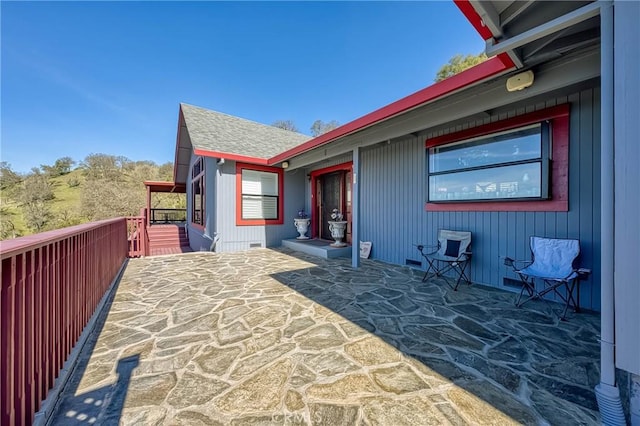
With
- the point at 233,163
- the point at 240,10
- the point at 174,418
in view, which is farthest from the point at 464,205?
the point at 240,10

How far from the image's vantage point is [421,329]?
2.39 m

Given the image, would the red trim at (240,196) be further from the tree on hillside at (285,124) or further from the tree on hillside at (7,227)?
the tree on hillside at (285,124)

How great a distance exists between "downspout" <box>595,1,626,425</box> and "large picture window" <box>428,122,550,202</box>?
211 centimetres

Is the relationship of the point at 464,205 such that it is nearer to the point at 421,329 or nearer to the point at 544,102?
the point at 544,102

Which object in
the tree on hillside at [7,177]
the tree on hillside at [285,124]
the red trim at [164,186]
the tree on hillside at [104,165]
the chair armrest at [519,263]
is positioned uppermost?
the tree on hillside at [285,124]

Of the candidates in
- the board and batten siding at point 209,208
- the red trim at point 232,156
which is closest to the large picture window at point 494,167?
the red trim at point 232,156

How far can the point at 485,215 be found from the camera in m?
3.77

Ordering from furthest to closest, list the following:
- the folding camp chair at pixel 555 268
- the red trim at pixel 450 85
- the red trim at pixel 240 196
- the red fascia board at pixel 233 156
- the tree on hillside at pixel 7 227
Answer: the tree on hillside at pixel 7 227
the red trim at pixel 240 196
the red fascia board at pixel 233 156
the folding camp chair at pixel 555 268
the red trim at pixel 450 85

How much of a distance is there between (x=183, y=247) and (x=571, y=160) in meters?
11.5

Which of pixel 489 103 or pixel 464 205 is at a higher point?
pixel 489 103

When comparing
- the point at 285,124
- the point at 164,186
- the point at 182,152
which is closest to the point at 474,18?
the point at 182,152

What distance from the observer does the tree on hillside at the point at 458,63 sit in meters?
11.3

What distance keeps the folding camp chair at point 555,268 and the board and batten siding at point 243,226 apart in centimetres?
578

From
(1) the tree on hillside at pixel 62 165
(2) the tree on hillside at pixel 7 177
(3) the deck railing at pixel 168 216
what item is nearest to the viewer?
(3) the deck railing at pixel 168 216
